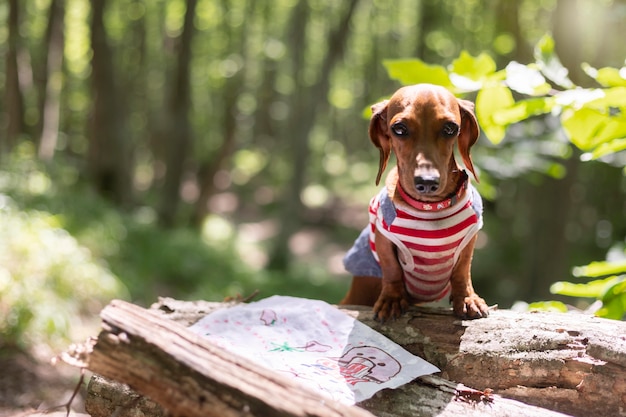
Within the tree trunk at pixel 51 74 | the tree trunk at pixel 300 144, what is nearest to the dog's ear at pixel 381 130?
the tree trunk at pixel 300 144

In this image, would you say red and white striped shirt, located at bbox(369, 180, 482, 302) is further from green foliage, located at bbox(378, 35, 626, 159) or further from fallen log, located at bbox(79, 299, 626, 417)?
green foliage, located at bbox(378, 35, 626, 159)

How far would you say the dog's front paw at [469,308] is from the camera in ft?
9.00

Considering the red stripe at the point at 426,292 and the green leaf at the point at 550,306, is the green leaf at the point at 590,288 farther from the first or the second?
the red stripe at the point at 426,292

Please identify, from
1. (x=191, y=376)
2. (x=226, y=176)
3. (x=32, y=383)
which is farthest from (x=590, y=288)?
(x=226, y=176)

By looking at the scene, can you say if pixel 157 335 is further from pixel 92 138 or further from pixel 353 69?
pixel 353 69

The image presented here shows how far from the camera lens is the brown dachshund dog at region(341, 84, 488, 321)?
242 centimetres

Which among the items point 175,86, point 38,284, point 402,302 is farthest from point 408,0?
point 402,302

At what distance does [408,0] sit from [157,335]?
29.8 metres

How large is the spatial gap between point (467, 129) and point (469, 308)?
2.68 feet

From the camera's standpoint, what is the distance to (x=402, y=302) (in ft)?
9.34

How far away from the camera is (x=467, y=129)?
2.63 m

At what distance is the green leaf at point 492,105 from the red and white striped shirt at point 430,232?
0.28 metres

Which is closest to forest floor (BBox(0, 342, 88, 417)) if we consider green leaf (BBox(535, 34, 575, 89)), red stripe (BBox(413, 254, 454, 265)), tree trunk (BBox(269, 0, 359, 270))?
red stripe (BBox(413, 254, 454, 265))

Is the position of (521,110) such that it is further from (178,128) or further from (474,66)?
(178,128)
